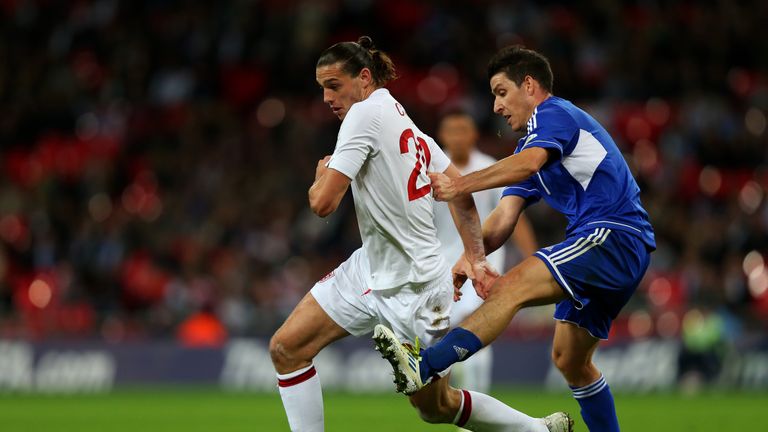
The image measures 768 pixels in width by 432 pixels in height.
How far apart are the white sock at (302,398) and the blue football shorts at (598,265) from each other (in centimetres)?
146

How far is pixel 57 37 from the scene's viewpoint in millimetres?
21109

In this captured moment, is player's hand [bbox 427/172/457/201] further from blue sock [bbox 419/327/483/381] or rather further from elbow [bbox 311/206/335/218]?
blue sock [bbox 419/327/483/381]

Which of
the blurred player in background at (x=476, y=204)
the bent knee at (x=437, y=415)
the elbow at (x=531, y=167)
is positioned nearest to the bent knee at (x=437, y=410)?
the bent knee at (x=437, y=415)

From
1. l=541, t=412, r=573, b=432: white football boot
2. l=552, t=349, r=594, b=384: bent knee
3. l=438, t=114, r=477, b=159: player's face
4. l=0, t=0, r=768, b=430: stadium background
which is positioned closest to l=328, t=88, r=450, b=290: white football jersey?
l=552, t=349, r=594, b=384: bent knee

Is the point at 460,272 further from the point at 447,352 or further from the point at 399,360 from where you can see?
the point at 399,360

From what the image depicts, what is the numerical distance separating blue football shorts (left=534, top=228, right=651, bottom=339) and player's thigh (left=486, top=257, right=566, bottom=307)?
4 centimetres

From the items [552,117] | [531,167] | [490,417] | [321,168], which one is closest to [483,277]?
[531,167]

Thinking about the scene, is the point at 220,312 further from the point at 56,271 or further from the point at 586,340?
the point at 586,340

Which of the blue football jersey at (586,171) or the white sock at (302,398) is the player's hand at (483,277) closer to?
the blue football jersey at (586,171)

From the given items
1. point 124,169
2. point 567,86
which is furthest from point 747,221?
point 124,169

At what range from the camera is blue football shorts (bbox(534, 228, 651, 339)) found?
21.0 ft

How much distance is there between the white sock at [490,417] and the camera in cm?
686

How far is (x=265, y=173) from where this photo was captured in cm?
1872

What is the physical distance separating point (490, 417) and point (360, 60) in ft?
7.07
